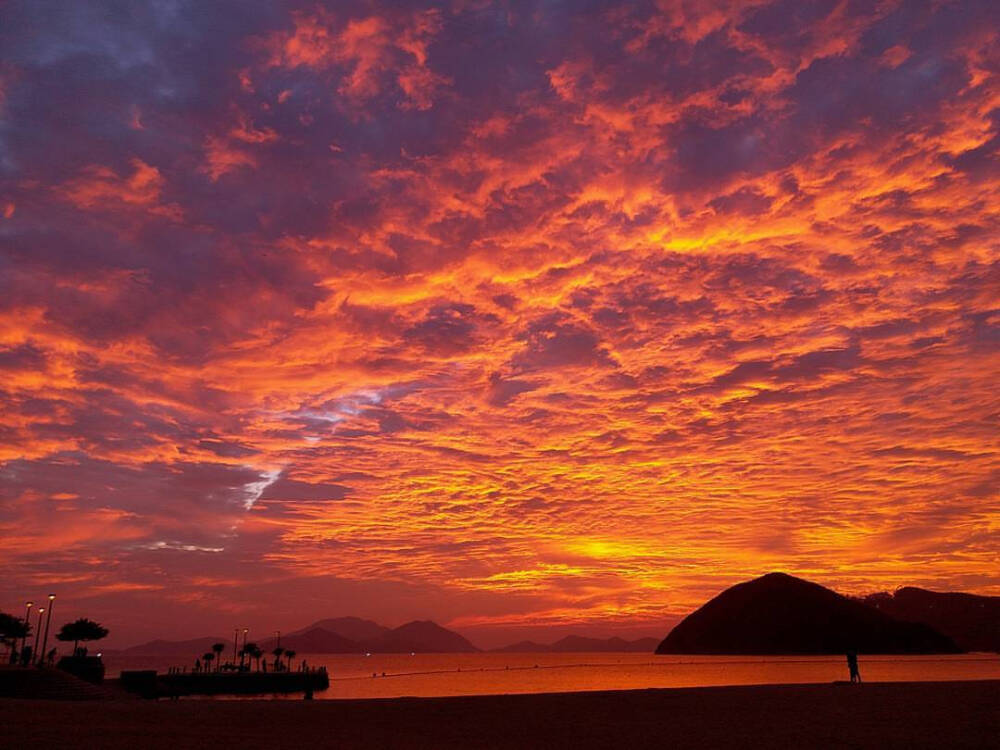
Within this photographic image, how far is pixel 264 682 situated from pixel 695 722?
90.1m

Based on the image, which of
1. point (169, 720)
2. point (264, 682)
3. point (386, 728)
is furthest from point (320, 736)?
point (264, 682)

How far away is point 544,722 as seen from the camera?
2570cm

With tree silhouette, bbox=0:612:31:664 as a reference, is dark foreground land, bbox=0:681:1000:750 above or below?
below

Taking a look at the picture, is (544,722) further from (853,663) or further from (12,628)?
(12,628)

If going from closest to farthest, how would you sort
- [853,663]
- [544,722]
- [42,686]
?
[544,722] → [42,686] → [853,663]

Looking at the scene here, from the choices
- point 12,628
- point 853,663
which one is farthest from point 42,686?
point 853,663

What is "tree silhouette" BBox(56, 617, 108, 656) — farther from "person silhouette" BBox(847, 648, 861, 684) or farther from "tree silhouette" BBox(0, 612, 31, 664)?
"person silhouette" BBox(847, 648, 861, 684)

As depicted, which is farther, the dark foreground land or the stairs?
the stairs

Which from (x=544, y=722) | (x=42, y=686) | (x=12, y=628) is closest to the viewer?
(x=544, y=722)

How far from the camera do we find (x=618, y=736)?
72.8ft

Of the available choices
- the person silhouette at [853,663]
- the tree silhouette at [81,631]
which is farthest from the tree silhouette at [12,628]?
the person silhouette at [853,663]

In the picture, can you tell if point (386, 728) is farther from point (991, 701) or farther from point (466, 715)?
point (991, 701)

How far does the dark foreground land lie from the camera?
19984 mm

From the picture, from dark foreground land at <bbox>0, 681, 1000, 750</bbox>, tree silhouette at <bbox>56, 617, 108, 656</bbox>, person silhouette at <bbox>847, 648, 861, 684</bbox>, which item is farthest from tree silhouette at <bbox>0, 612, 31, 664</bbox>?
person silhouette at <bbox>847, 648, 861, 684</bbox>
